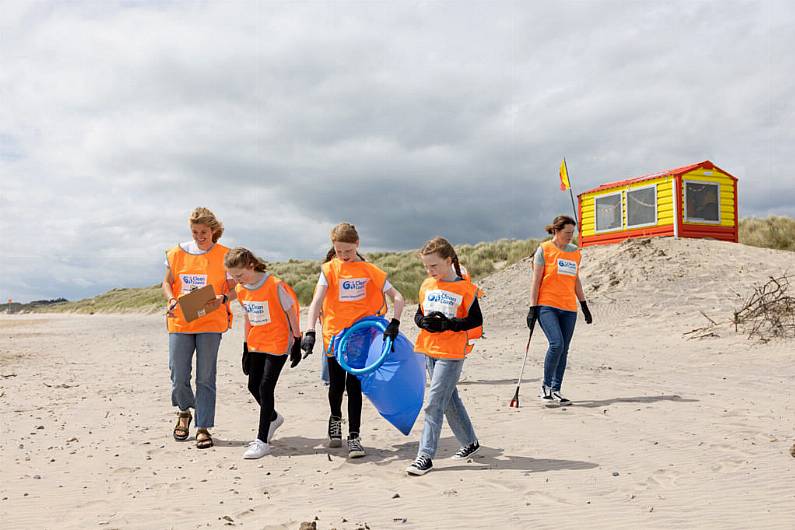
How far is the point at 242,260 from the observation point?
221 inches

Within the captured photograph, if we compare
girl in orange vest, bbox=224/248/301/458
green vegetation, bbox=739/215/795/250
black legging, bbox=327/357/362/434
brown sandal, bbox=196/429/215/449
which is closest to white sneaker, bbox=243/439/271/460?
girl in orange vest, bbox=224/248/301/458

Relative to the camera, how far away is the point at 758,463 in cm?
509

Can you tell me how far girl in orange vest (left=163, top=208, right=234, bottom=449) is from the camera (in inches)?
235

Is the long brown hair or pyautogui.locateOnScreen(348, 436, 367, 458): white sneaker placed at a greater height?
the long brown hair

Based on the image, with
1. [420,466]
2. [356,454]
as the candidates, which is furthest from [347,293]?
[420,466]

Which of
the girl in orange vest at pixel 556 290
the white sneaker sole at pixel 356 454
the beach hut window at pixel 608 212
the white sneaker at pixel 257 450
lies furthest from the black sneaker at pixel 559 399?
the beach hut window at pixel 608 212

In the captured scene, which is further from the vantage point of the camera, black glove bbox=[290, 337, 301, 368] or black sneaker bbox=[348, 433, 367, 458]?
black glove bbox=[290, 337, 301, 368]

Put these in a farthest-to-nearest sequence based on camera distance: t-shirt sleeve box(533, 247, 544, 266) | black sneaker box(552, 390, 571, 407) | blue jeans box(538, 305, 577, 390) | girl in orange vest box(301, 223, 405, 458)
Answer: black sneaker box(552, 390, 571, 407)
t-shirt sleeve box(533, 247, 544, 266)
blue jeans box(538, 305, 577, 390)
girl in orange vest box(301, 223, 405, 458)

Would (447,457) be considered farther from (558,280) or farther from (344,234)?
(558,280)

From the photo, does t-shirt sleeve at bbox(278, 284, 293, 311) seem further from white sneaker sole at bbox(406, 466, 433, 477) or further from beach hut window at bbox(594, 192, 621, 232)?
beach hut window at bbox(594, 192, 621, 232)

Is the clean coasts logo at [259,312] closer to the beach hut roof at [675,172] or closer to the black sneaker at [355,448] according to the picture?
the black sneaker at [355,448]

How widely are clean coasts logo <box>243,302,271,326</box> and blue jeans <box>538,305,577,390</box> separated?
10.6 ft

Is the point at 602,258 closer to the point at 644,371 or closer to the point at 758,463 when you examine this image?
the point at 644,371

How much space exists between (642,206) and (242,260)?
20974 millimetres
